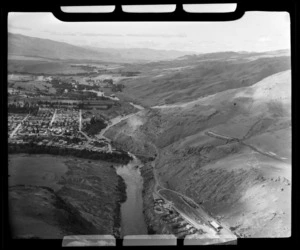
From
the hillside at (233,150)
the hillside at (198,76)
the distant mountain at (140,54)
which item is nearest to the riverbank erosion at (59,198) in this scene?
the hillside at (233,150)

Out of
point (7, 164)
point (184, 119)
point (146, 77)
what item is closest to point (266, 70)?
point (184, 119)

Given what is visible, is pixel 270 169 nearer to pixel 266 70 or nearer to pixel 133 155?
pixel 266 70

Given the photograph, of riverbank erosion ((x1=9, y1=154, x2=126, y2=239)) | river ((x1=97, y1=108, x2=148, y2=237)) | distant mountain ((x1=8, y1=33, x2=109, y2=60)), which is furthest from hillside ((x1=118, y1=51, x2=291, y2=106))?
riverbank erosion ((x1=9, y1=154, x2=126, y2=239))

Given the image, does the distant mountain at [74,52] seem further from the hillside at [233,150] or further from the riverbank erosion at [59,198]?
the riverbank erosion at [59,198]

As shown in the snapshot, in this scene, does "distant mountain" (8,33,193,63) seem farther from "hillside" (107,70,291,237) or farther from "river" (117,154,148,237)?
"river" (117,154,148,237)

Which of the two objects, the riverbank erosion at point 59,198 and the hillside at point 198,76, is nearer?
the riverbank erosion at point 59,198

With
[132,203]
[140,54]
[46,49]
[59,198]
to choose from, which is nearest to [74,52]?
[46,49]

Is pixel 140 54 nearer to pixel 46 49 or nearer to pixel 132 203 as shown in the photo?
pixel 46 49
